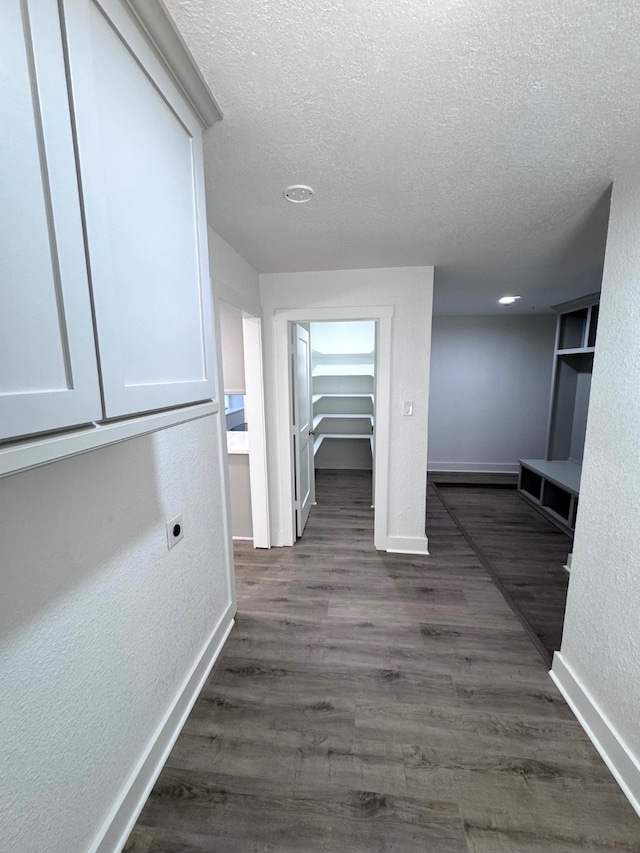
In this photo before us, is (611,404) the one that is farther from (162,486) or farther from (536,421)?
(536,421)

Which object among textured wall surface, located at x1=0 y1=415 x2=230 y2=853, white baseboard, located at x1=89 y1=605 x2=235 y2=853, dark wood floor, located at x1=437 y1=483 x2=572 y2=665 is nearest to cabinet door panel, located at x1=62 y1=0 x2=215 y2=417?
textured wall surface, located at x1=0 y1=415 x2=230 y2=853

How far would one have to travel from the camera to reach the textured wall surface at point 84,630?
0.77 meters

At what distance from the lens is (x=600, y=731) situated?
4.45 ft

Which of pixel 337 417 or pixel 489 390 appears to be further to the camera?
pixel 337 417

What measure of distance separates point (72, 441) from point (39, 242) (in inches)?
12.2

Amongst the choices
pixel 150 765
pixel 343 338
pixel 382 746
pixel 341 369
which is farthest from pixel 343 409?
pixel 150 765

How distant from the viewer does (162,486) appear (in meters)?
1.31

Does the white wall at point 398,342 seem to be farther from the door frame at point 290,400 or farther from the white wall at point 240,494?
the white wall at point 240,494

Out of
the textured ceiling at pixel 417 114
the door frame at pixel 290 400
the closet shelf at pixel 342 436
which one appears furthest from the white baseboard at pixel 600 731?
the closet shelf at pixel 342 436

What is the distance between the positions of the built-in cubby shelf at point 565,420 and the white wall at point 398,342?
5.61ft

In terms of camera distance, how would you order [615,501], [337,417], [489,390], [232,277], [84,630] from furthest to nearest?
[337,417] → [489,390] → [232,277] → [615,501] → [84,630]

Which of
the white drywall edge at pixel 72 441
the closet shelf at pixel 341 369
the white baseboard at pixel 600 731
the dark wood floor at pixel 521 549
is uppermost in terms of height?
the closet shelf at pixel 341 369

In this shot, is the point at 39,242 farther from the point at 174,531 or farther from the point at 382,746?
the point at 382,746

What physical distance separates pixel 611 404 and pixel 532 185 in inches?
38.5
